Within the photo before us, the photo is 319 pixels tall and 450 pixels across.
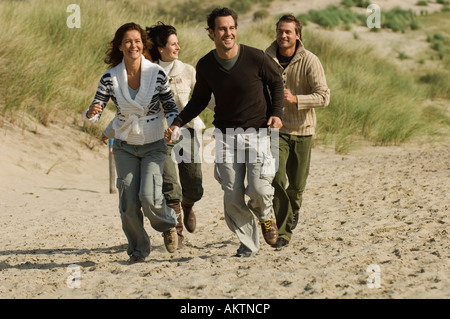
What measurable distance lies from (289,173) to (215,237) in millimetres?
1088

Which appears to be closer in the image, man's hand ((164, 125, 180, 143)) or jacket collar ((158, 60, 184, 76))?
man's hand ((164, 125, 180, 143))

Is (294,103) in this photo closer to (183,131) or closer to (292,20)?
(292,20)

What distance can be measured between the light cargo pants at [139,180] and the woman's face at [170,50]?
0.92m

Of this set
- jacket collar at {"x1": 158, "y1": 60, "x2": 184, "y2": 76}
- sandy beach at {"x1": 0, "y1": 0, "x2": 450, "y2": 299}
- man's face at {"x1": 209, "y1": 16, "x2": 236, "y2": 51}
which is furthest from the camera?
jacket collar at {"x1": 158, "y1": 60, "x2": 184, "y2": 76}

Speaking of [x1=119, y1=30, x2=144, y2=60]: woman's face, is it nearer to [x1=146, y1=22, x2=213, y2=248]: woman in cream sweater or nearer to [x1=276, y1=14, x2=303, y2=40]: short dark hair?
[x1=146, y1=22, x2=213, y2=248]: woman in cream sweater

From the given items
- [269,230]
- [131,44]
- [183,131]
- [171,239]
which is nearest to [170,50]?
[183,131]

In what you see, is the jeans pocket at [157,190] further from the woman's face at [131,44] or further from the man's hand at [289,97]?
the man's hand at [289,97]

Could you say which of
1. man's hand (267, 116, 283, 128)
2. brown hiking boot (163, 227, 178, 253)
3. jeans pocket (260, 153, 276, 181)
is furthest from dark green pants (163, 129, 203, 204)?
man's hand (267, 116, 283, 128)

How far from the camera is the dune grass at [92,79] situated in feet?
34.8

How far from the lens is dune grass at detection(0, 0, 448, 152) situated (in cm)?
1061

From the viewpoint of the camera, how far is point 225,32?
16.4 ft

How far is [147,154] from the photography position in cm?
529

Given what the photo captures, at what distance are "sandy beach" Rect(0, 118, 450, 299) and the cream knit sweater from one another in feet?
3.27

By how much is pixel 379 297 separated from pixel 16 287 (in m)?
2.48
